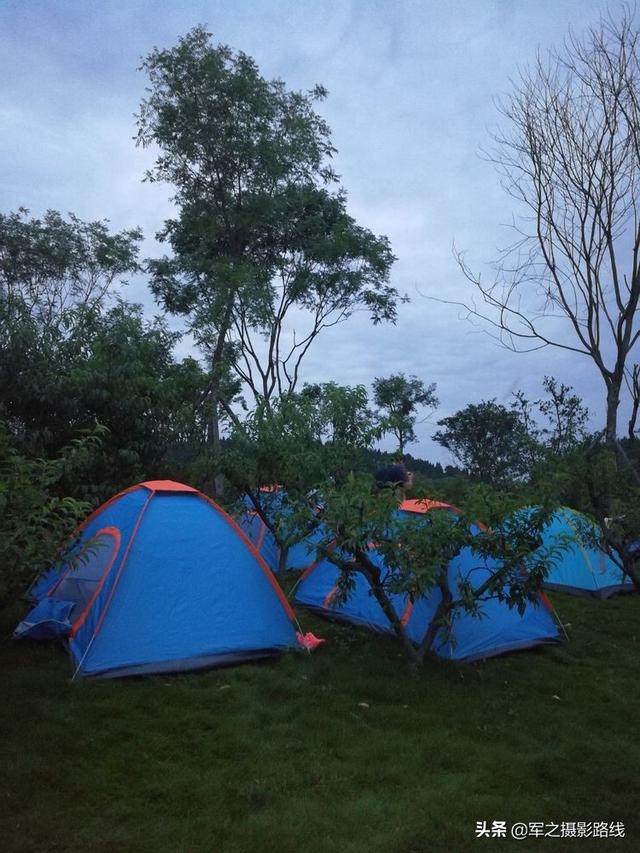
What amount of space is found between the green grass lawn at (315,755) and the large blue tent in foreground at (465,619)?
0.27 metres

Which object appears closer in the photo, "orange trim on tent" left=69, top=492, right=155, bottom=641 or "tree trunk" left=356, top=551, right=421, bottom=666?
"orange trim on tent" left=69, top=492, right=155, bottom=641

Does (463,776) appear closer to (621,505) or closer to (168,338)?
(621,505)

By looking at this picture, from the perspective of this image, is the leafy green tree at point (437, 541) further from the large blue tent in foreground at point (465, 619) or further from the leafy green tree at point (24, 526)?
the leafy green tree at point (24, 526)

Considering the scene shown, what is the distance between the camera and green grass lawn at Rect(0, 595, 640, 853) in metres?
3.48

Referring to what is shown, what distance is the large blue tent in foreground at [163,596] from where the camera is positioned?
18.4 ft

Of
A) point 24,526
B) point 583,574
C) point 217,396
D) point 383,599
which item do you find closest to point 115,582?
point 24,526

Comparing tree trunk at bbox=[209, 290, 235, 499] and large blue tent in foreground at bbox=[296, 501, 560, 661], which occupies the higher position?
tree trunk at bbox=[209, 290, 235, 499]

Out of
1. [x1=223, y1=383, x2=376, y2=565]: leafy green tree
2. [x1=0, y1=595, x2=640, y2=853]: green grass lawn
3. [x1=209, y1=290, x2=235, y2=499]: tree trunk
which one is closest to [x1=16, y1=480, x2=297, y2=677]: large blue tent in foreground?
[x1=0, y1=595, x2=640, y2=853]: green grass lawn

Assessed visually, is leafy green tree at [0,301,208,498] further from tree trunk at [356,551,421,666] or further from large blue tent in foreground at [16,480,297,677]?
tree trunk at [356,551,421,666]

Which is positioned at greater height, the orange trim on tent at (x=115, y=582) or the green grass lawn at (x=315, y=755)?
the orange trim on tent at (x=115, y=582)

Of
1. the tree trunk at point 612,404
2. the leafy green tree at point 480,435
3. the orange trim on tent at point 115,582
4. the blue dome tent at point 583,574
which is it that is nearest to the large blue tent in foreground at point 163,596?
the orange trim on tent at point 115,582

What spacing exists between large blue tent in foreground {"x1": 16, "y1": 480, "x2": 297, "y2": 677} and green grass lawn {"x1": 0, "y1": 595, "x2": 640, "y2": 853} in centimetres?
20

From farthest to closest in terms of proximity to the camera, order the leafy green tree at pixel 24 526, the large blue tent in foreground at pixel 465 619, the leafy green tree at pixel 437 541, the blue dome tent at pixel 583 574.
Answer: the blue dome tent at pixel 583 574
the large blue tent in foreground at pixel 465 619
the leafy green tree at pixel 437 541
the leafy green tree at pixel 24 526

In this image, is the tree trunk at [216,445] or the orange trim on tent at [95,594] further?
the tree trunk at [216,445]
